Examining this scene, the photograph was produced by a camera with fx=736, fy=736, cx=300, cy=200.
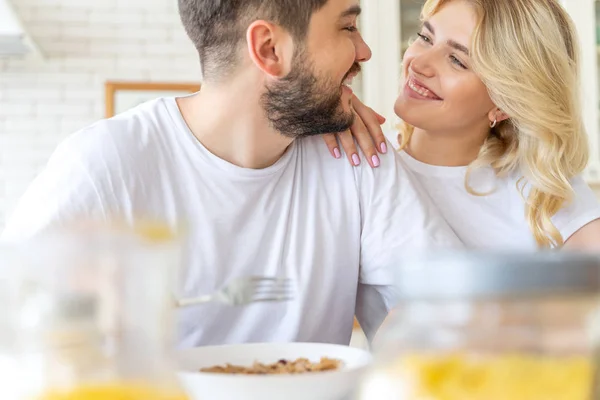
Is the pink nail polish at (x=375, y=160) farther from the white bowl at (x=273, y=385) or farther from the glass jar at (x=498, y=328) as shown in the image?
the glass jar at (x=498, y=328)

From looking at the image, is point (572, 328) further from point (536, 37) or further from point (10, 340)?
point (536, 37)

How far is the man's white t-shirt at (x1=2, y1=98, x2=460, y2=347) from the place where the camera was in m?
1.27

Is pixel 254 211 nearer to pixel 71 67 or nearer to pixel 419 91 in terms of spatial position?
pixel 419 91

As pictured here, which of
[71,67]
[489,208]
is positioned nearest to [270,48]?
[489,208]

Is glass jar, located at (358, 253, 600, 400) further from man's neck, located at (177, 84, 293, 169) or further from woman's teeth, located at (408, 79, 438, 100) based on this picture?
woman's teeth, located at (408, 79, 438, 100)

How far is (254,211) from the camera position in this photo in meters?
1.38

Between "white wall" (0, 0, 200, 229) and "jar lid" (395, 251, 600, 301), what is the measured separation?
3.63 m

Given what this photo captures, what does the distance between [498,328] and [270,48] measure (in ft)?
3.70

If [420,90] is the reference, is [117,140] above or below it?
below

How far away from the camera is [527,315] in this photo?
330 mm

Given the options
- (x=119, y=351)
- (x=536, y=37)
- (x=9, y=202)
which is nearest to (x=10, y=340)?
(x=119, y=351)

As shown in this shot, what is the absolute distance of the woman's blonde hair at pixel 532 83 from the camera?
1.70m

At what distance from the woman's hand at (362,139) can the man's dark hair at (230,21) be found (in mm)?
232

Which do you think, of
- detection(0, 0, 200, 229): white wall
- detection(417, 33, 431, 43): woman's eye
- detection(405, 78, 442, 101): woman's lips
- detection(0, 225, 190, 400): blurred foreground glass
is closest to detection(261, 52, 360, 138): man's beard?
detection(405, 78, 442, 101): woman's lips
